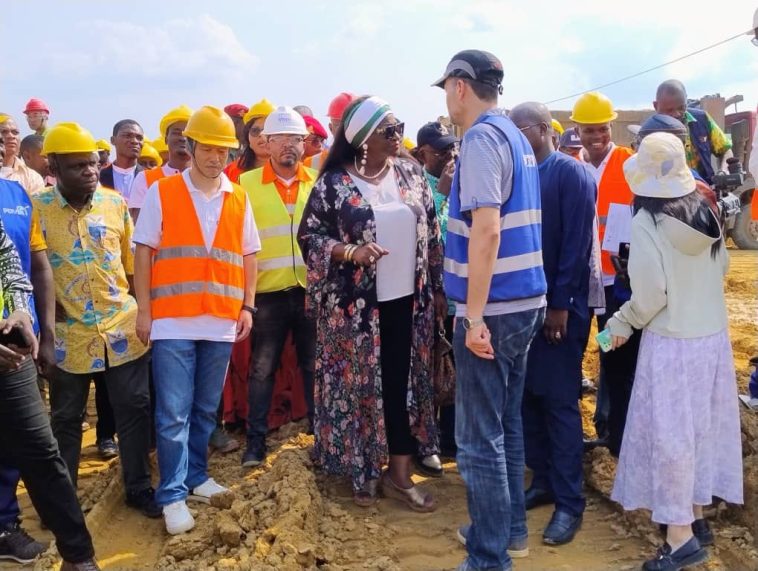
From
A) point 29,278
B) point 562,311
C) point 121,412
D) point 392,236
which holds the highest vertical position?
point 392,236

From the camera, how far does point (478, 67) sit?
302cm

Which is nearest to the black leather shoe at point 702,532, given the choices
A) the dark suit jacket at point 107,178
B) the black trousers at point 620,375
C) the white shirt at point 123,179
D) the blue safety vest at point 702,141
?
the black trousers at point 620,375

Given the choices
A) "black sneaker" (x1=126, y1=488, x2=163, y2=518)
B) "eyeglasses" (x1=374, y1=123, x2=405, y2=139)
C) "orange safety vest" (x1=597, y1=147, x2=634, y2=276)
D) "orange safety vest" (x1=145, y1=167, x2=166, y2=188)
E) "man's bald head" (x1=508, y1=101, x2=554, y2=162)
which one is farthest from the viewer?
"orange safety vest" (x1=145, y1=167, x2=166, y2=188)

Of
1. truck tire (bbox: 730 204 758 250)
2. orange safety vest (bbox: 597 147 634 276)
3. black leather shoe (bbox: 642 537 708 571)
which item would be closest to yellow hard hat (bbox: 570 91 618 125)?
orange safety vest (bbox: 597 147 634 276)

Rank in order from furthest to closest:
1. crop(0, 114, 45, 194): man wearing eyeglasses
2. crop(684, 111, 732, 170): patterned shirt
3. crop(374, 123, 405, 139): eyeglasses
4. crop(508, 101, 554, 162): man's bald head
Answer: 1. crop(684, 111, 732, 170): patterned shirt
2. crop(0, 114, 45, 194): man wearing eyeglasses
3. crop(374, 123, 405, 139): eyeglasses
4. crop(508, 101, 554, 162): man's bald head

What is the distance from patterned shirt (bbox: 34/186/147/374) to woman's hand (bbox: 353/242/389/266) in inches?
54.0

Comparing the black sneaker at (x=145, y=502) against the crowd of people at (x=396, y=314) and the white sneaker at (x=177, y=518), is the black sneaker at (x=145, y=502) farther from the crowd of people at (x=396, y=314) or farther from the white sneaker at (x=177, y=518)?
the white sneaker at (x=177, y=518)

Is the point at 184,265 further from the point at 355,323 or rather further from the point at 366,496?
the point at 366,496

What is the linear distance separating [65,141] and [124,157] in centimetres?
255

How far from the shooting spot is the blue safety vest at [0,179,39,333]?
3355mm

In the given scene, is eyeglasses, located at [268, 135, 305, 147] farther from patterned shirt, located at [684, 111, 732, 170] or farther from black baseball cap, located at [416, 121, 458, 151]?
patterned shirt, located at [684, 111, 732, 170]

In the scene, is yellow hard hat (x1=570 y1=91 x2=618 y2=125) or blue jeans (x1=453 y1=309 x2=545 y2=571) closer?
blue jeans (x1=453 y1=309 x2=545 y2=571)

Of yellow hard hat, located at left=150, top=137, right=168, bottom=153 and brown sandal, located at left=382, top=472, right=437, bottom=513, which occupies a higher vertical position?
yellow hard hat, located at left=150, top=137, right=168, bottom=153

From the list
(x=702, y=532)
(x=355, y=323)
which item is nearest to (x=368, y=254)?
(x=355, y=323)
